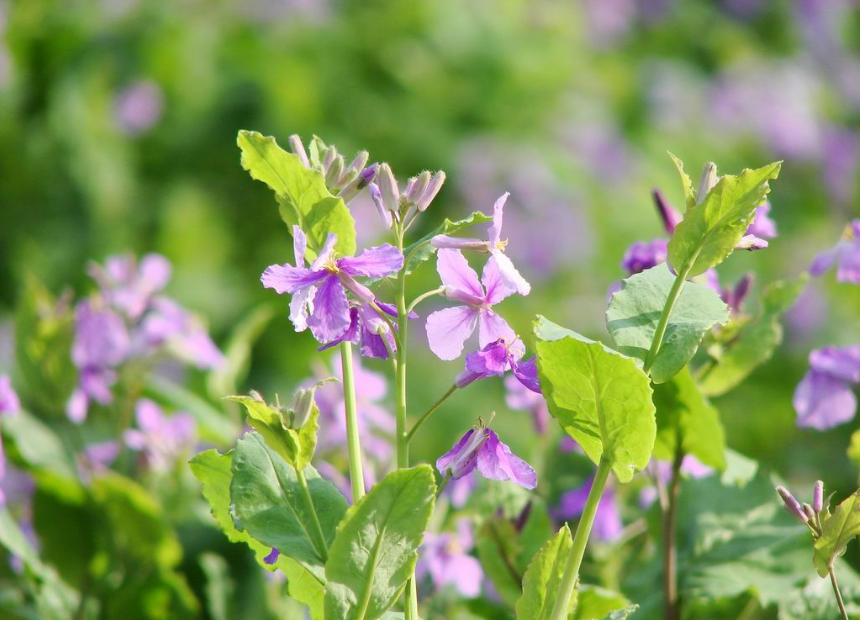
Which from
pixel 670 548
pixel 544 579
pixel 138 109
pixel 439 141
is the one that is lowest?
pixel 439 141

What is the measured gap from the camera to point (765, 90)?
399 centimetres

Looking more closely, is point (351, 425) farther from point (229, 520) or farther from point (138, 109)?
point (138, 109)

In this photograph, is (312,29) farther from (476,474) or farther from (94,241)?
(476,474)

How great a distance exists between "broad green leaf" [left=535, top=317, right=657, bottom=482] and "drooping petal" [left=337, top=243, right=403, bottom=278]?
9 centimetres

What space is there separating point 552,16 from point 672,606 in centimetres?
298

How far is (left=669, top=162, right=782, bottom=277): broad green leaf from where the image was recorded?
1.99 feet

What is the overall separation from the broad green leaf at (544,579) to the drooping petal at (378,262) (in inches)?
7.5

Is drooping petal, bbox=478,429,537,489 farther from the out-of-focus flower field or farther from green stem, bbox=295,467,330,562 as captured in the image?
the out-of-focus flower field

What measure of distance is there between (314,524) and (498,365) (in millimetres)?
146

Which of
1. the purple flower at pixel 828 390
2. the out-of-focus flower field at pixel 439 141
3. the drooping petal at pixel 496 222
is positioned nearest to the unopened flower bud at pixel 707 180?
the drooping petal at pixel 496 222

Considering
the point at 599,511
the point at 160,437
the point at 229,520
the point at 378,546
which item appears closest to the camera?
the point at 378,546

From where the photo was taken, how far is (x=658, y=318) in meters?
0.66

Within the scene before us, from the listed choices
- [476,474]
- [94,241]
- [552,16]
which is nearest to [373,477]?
[476,474]

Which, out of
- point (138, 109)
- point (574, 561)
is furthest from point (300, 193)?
point (138, 109)
